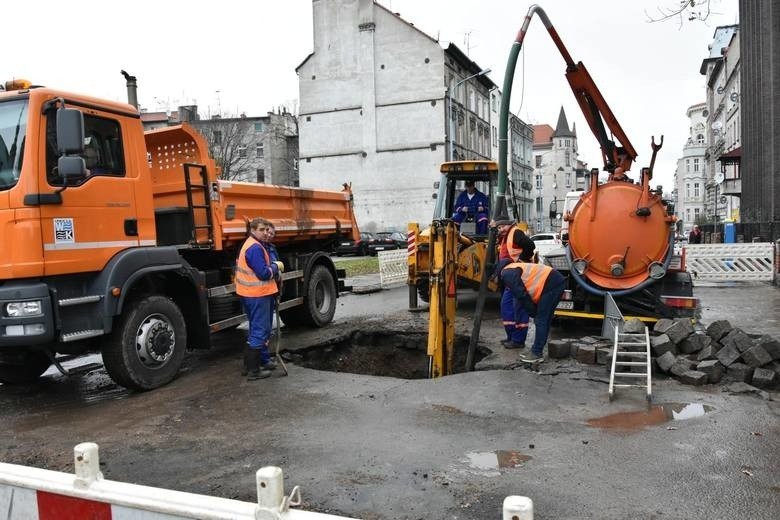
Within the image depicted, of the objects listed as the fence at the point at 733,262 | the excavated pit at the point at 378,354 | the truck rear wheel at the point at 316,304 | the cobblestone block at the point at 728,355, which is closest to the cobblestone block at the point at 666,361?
the cobblestone block at the point at 728,355

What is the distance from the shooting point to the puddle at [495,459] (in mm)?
4246

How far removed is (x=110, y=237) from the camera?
19.4 ft

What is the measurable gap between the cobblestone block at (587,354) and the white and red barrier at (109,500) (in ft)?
17.5

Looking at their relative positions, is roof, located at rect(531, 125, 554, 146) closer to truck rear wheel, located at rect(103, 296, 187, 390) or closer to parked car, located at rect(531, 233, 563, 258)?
parked car, located at rect(531, 233, 563, 258)

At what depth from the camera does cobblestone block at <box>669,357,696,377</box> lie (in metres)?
6.23

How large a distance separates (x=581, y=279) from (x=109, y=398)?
5909mm

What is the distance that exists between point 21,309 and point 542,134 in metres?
109

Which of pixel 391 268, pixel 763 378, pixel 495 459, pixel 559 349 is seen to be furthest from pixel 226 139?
pixel 495 459

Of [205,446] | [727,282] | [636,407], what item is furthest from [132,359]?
[727,282]

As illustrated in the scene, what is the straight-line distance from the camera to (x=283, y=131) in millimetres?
58125

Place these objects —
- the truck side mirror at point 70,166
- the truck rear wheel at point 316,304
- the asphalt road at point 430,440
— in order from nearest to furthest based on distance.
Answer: the asphalt road at point 430,440, the truck side mirror at point 70,166, the truck rear wheel at point 316,304

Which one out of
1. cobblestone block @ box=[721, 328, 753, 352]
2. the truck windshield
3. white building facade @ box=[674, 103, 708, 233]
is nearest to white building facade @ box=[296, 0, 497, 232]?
cobblestone block @ box=[721, 328, 753, 352]

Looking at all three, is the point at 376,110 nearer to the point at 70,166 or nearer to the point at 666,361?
the point at 666,361

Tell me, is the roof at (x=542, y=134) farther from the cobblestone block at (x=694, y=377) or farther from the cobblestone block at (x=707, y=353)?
the cobblestone block at (x=694, y=377)
